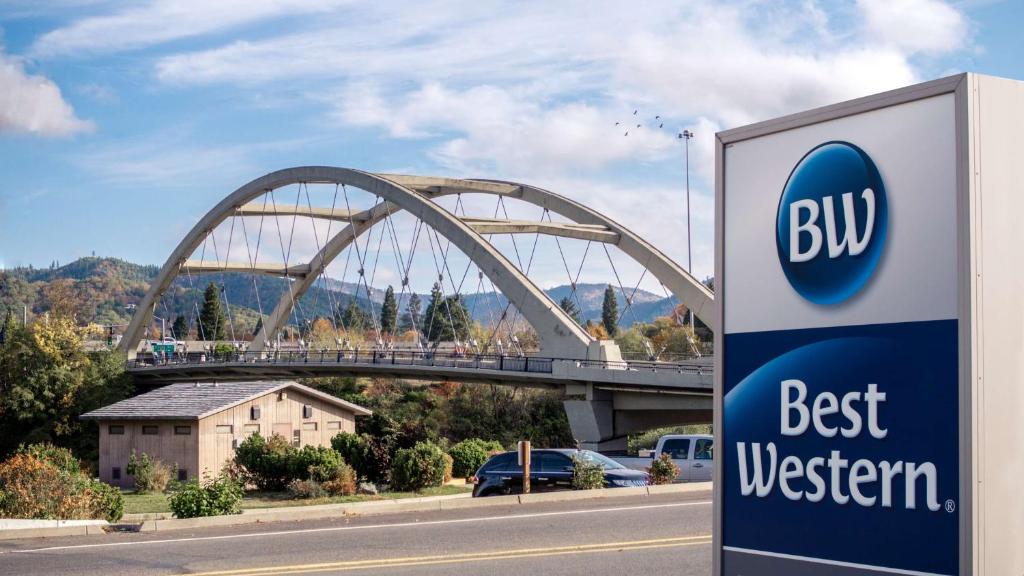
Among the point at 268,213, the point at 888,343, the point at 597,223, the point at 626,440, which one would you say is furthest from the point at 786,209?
the point at 268,213

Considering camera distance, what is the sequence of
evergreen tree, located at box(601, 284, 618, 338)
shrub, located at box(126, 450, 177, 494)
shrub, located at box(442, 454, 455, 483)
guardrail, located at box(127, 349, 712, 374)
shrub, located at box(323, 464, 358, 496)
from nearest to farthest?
1. shrub, located at box(323, 464, 358, 496)
2. shrub, located at box(442, 454, 455, 483)
3. shrub, located at box(126, 450, 177, 494)
4. guardrail, located at box(127, 349, 712, 374)
5. evergreen tree, located at box(601, 284, 618, 338)

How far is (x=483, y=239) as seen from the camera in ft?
167

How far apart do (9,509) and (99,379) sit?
57.9 metres

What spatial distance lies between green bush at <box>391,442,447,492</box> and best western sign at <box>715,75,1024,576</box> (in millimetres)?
24489

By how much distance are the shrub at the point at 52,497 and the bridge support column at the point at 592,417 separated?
2722cm

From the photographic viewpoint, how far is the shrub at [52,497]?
2017cm

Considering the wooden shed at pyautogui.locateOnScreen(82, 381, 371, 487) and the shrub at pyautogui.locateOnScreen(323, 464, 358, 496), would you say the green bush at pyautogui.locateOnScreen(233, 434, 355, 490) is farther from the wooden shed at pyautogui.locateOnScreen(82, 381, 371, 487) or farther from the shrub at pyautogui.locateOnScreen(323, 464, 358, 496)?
the wooden shed at pyautogui.locateOnScreen(82, 381, 371, 487)

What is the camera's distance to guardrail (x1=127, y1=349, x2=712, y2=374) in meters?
46.4

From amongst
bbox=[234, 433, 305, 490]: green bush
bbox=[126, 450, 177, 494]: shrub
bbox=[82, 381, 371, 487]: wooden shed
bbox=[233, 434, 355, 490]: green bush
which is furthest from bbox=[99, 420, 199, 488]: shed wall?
bbox=[234, 433, 305, 490]: green bush

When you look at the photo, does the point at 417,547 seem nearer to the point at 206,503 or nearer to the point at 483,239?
the point at 206,503

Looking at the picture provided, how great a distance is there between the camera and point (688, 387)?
43.8 m

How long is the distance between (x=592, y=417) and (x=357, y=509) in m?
28.5

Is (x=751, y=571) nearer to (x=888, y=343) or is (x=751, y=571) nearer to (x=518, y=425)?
(x=888, y=343)

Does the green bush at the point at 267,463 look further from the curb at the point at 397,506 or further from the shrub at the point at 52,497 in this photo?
the curb at the point at 397,506
